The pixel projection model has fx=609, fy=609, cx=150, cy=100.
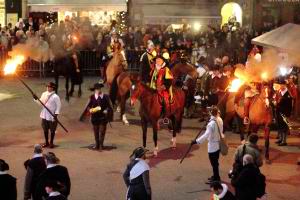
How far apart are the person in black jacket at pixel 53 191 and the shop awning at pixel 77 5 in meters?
22.3

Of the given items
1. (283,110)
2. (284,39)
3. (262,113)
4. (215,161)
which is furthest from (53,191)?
(284,39)

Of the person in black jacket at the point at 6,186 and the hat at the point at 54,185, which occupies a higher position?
the hat at the point at 54,185

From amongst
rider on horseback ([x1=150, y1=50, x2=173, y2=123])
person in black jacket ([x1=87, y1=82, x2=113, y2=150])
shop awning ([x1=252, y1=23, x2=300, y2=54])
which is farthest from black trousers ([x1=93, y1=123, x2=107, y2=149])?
shop awning ([x1=252, y1=23, x2=300, y2=54])

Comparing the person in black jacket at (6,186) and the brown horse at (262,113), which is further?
the brown horse at (262,113)

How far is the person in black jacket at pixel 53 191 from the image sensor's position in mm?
8641

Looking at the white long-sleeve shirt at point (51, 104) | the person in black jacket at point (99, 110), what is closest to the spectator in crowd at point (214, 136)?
the person in black jacket at point (99, 110)

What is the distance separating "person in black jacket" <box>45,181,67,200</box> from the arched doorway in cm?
2474

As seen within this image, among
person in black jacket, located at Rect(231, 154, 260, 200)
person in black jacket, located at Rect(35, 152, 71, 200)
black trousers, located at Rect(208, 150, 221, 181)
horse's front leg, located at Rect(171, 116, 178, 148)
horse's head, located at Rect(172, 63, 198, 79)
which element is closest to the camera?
person in black jacket, located at Rect(35, 152, 71, 200)

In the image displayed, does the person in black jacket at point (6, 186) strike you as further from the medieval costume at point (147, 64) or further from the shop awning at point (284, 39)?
the shop awning at point (284, 39)

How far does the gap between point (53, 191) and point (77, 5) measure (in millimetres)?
22854

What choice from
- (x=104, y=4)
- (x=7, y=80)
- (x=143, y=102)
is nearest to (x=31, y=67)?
(x=7, y=80)

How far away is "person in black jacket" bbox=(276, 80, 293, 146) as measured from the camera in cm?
1662

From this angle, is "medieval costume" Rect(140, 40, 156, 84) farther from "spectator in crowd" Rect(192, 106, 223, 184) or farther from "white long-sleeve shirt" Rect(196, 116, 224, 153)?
"white long-sleeve shirt" Rect(196, 116, 224, 153)

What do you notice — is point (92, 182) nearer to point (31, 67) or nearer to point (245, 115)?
point (245, 115)
